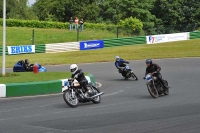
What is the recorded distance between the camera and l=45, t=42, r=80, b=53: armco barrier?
135 ft

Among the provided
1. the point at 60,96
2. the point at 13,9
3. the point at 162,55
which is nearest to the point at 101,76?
the point at 60,96

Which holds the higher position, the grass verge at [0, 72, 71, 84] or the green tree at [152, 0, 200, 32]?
the green tree at [152, 0, 200, 32]

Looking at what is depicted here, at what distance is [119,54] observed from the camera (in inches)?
1528

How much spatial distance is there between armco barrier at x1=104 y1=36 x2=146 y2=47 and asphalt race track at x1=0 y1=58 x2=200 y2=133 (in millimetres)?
23320

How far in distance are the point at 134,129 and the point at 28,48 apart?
3114 centimetres

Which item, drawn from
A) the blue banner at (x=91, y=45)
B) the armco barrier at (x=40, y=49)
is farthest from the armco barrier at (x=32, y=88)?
the blue banner at (x=91, y=45)

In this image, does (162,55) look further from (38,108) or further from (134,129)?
(134,129)

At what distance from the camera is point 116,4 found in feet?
261

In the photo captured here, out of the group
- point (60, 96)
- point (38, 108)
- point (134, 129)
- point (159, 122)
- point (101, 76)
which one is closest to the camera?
point (134, 129)

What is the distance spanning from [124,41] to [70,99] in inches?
1205

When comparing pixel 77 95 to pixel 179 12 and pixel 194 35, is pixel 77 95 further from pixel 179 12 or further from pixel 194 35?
pixel 179 12

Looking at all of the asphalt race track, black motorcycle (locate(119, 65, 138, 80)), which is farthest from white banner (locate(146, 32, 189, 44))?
the asphalt race track

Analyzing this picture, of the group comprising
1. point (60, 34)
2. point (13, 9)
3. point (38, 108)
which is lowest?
point (38, 108)

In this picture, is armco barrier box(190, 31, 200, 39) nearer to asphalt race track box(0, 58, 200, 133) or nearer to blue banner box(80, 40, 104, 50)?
blue banner box(80, 40, 104, 50)
